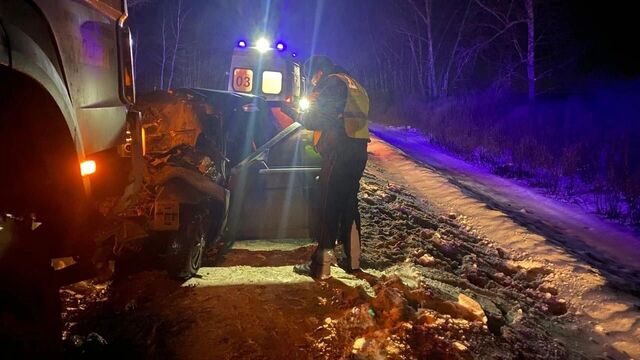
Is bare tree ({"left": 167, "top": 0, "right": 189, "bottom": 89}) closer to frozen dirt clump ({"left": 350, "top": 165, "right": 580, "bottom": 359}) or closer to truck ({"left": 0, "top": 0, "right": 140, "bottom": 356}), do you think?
frozen dirt clump ({"left": 350, "top": 165, "right": 580, "bottom": 359})

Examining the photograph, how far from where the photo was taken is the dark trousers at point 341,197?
4.19 meters

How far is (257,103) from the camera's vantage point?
5.25m

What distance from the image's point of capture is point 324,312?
137 inches

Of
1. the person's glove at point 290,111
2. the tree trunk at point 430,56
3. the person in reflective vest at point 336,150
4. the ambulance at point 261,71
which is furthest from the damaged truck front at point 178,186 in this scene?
the tree trunk at point 430,56

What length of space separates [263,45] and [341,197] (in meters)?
8.34

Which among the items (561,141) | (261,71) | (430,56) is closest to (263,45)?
(261,71)

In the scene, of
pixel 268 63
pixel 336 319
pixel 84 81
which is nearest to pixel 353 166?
pixel 336 319

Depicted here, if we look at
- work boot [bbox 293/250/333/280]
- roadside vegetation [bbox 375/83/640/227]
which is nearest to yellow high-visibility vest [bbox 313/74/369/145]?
work boot [bbox 293/250/333/280]

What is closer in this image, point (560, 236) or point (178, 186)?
point (178, 186)

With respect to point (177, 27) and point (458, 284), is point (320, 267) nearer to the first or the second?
point (458, 284)

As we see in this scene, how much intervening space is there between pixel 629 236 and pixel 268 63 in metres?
8.19

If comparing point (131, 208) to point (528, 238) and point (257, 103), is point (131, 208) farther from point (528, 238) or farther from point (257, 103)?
point (528, 238)

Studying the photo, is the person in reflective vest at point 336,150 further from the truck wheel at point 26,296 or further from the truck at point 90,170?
the truck wheel at point 26,296

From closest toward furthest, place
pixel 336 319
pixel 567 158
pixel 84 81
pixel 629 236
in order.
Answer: pixel 84 81 < pixel 336 319 < pixel 629 236 < pixel 567 158
